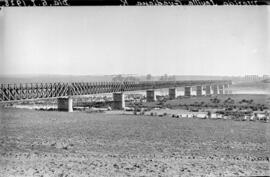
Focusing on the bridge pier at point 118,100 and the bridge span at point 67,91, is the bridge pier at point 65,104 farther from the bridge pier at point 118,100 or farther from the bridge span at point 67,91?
the bridge pier at point 118,100

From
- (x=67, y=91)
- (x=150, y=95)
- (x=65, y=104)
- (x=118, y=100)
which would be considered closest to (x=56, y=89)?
(x=67, y=91)

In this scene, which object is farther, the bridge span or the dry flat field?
the bridge span

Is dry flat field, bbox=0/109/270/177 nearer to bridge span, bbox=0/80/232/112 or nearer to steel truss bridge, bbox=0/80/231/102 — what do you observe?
steel truss bridge, bbox=0/80/231/102

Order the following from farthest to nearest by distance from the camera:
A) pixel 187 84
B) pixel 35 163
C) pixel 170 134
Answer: pixel 187 84
pixel 170 134
pixel 35 163

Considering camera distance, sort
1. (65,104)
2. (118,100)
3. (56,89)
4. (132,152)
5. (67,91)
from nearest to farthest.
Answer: (132,152), (56,89), (65,104), (67,91), (118,100)

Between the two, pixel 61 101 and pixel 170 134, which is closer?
pixel 170 134

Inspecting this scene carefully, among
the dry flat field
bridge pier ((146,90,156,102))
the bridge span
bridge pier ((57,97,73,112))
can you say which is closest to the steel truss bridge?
the bridge span

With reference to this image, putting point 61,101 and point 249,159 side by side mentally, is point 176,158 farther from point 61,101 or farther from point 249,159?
point 61,101

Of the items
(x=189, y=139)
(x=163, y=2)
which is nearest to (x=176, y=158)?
(x=189, y=139)

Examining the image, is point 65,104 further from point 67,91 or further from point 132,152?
point 132,152
